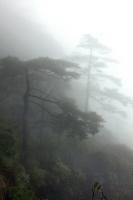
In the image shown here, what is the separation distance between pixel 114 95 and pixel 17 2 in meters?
47.7

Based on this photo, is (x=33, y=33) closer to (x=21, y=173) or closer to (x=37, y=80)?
(x=37, y=80)

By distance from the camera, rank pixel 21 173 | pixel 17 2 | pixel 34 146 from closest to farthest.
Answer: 1. pixel 21 173
2. pixel 34 146
3. pixel 17 2

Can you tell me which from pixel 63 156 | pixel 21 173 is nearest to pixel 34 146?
pixel 63 156

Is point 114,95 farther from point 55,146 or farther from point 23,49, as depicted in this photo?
point 23,49

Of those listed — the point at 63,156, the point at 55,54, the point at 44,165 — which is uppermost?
the point at 55,54

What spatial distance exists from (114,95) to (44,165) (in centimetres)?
1501

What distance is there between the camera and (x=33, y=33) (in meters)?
46.6

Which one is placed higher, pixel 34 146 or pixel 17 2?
pixel 17 2

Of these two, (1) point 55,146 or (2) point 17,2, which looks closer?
(1) point 55,146

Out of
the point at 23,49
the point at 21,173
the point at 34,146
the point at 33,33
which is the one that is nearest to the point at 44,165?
the point at 34,146

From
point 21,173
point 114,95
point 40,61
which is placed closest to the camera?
point 21,173

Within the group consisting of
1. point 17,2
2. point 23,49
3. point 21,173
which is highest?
point 17,2

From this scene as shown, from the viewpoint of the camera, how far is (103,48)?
23406mm

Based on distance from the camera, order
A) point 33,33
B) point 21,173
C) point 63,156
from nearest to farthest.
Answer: point 21,173 → point 63,156 → point 33,33
